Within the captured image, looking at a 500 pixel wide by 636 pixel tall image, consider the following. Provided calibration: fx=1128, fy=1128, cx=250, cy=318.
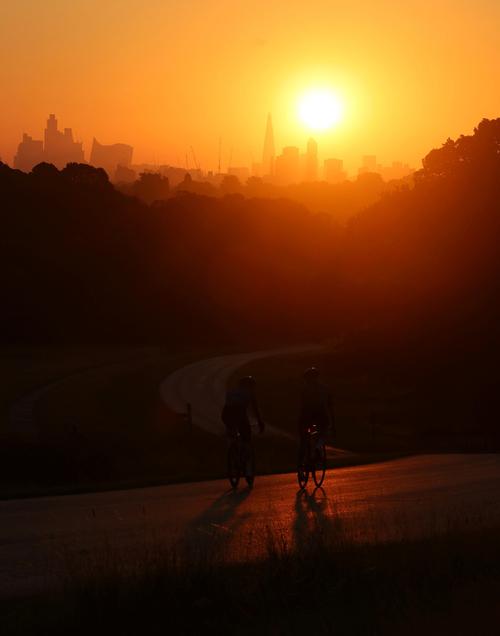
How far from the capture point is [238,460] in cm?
1677

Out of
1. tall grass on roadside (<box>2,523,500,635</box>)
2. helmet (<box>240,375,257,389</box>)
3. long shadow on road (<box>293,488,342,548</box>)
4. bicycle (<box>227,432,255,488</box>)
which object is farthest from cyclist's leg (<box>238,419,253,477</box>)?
tall grass on roadside (<box>2,523,500,635</box>)

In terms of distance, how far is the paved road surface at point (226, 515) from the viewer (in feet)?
35.1

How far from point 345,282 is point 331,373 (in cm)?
813

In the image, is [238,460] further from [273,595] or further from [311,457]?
[273,595]

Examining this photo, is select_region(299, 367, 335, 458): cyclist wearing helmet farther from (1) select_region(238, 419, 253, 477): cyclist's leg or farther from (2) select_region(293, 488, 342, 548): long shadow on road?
(2) select_region(293, 488, 342, 548): long shadow on road

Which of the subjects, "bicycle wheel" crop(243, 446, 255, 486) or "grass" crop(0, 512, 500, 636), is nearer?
"grass" crop(0, 512, 500, 636)

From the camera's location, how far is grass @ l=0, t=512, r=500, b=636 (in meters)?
8.08

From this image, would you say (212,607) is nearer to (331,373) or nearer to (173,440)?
(173,440)

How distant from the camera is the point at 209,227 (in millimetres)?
97000

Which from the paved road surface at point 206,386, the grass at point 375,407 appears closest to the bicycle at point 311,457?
the grass at point 375,407

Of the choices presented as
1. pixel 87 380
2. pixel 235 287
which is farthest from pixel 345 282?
pixel 235 287

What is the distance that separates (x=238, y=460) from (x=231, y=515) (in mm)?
3252

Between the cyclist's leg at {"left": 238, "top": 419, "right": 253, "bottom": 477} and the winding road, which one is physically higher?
the cyclist's leg at {"left": 238, "top": 419, "right": 253, "bottom": 477}

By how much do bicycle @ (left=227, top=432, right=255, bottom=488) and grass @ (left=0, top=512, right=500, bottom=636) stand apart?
6553 mm
